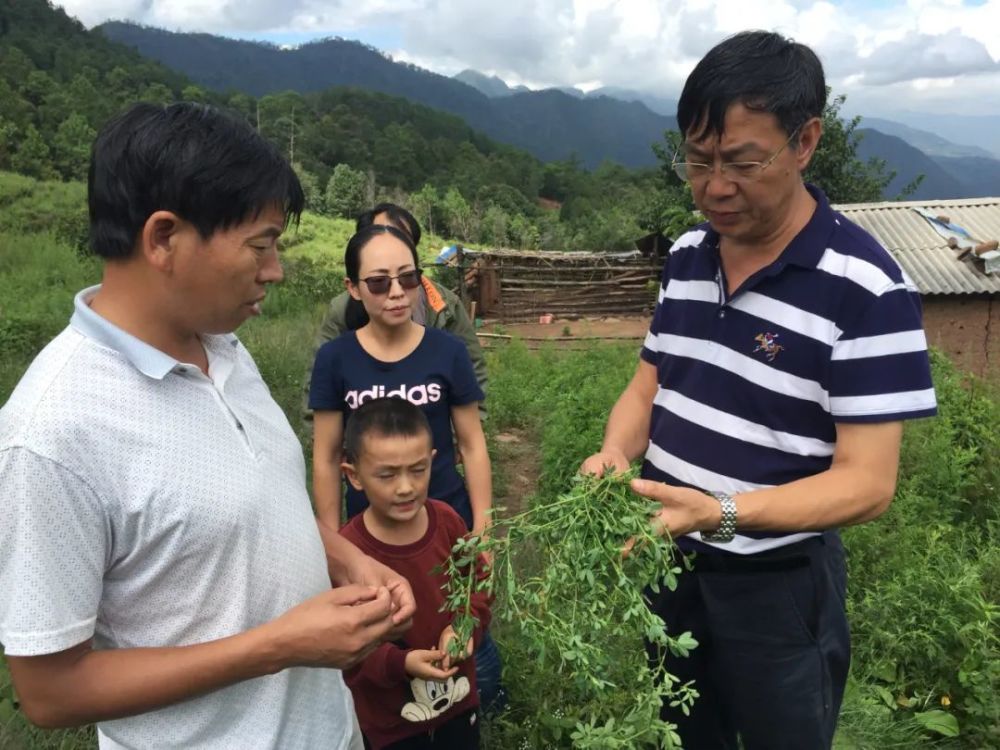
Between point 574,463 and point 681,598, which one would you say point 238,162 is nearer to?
point 681,598

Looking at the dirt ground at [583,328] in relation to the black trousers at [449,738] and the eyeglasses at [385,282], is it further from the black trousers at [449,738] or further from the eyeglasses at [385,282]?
the black trousers at [449,738]

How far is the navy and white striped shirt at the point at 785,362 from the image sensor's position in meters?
1.56

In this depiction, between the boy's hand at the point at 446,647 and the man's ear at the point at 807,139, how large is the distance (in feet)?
4.78

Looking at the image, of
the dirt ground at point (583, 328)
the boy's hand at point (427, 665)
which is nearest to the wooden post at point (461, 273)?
the dirt ground at point (583, 328)

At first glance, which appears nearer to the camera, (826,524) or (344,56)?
(826,524)

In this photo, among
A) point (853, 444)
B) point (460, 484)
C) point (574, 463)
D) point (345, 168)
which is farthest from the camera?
point (345, 168)

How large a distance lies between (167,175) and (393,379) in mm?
1445

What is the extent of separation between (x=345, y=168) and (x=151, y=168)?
4832cm

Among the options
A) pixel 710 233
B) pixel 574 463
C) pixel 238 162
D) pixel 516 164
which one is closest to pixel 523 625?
pixel 238 162

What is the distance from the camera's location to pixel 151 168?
1146 mm

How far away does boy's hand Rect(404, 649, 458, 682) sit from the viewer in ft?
6.07

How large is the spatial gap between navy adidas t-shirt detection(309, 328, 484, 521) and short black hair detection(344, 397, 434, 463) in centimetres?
38

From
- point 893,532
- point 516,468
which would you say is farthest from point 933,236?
point 893,532

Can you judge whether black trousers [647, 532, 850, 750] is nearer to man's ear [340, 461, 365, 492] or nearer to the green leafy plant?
the green leafy plant
